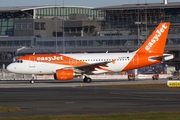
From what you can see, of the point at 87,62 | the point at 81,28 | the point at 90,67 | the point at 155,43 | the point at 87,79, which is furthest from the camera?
the point at 81,28

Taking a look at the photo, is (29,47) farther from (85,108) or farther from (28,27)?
(85,108)

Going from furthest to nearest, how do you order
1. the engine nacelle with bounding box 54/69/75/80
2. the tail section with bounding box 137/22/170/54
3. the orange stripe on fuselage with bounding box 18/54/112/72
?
the tail section with bounding box 137/22/170/54
the orange stripe on fuselage with bounding box 18/54/112/72
the engine nacelle with bounding box 54/69/75/80

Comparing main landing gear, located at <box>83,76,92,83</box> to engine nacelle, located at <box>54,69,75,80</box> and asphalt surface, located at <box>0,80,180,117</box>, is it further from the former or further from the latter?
asphalt surface, located at <box>0,80,180,117</box>

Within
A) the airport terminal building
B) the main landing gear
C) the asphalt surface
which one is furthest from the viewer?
the airport terminal building

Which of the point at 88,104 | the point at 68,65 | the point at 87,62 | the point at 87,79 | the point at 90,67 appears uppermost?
the point at 87,62

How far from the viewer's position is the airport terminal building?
421 ft

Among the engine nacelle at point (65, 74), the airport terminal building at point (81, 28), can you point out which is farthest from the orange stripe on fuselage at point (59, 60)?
the airport terminal building at point (81, 28)

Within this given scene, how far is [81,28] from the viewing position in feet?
476

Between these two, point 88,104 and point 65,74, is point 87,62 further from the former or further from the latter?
point 88,104

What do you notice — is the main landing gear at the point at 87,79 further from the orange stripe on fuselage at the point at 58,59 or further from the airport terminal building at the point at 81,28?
the airport terminal building at the point at 81,28

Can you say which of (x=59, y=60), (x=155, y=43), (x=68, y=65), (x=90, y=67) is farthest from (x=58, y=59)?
(x=155, y=43)

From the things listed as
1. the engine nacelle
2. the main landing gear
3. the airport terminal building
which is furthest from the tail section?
the airport terminal building

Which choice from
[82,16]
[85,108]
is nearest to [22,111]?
[85,108]

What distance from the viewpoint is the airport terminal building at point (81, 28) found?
421ft
